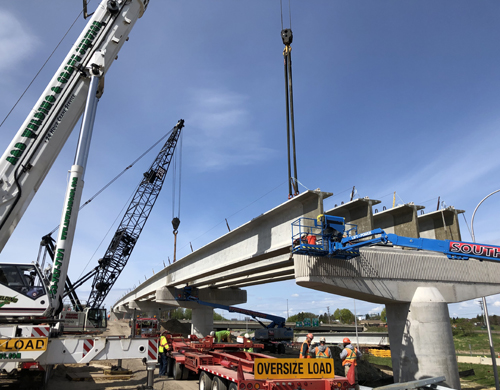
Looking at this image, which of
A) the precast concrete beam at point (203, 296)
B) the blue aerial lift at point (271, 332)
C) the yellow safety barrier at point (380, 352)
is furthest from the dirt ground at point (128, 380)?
the yellow safety barrier at point (380, 352)

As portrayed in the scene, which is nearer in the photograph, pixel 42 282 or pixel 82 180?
pixel 42 282

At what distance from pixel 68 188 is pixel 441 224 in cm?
1733

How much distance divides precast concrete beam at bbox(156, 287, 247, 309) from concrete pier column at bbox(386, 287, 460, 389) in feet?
66.6

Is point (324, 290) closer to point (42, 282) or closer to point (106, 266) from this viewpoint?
point (42, 282)

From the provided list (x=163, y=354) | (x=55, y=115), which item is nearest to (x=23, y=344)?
(x=55, y=115)

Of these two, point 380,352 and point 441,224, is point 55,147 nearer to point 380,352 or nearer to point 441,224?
point 441,224

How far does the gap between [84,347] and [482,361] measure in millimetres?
29012

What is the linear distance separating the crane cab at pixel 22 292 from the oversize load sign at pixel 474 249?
12.3 m

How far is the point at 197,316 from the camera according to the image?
113 ft

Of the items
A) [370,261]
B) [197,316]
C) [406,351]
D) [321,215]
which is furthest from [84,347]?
[197,316]

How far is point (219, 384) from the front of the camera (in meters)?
10.4

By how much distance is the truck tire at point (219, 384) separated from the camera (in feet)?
33.6

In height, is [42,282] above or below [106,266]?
below

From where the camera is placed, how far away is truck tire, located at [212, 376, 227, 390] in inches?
403
